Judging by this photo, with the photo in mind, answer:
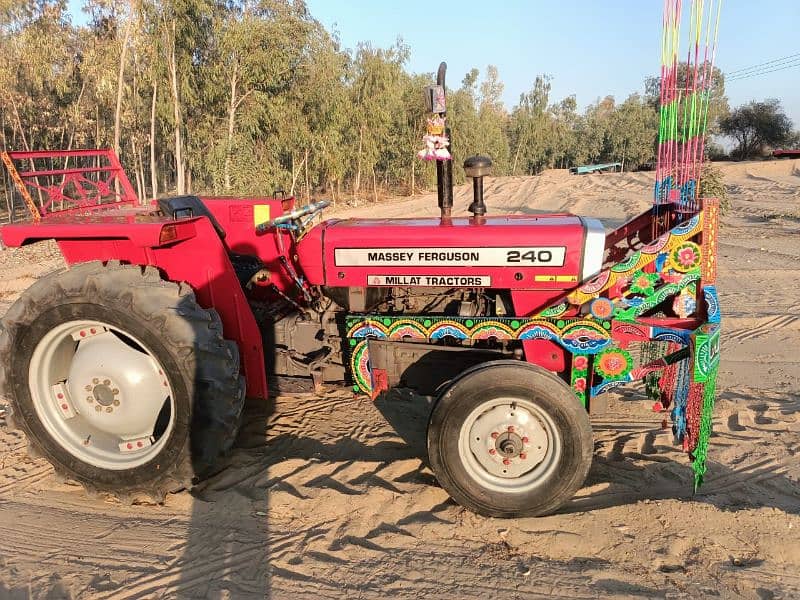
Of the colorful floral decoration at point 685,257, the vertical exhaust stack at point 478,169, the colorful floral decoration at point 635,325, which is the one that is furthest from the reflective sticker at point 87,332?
the colorful floral decoration at point 685,257

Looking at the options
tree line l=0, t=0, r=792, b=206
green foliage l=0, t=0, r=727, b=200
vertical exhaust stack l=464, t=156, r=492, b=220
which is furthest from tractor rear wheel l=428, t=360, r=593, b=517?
green foliage l=0, t=0, r=727, b=200

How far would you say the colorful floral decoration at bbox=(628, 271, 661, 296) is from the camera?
2.81 m

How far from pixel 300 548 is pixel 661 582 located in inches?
59.9

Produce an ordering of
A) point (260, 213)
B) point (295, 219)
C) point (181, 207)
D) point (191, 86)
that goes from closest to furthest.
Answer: point (295, 219) → point (181, 207) → point (260, 213) → point (191, 86)

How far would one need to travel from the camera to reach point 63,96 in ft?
61.0

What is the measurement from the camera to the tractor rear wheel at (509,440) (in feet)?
8.53

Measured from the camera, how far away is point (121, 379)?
2.98m

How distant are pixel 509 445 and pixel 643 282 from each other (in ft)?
3.46

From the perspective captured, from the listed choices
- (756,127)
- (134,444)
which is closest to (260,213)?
(134,444)

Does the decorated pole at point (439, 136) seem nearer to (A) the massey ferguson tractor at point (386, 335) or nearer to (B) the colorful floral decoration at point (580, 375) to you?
(A) the massey ferguson tractor at point (386, 335)

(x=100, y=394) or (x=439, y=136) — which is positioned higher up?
(x=439, y=136)

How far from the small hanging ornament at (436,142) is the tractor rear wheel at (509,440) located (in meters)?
1.10

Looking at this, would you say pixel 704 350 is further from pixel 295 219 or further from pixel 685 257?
pixel 295 219

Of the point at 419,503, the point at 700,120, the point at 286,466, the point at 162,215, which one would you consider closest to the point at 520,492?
the point at 419,503
